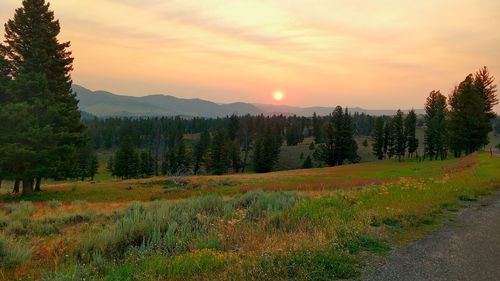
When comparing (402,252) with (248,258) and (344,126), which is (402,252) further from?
(344,126)

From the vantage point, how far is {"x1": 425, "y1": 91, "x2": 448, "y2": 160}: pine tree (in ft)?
274

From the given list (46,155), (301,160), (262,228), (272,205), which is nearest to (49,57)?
(46,155)

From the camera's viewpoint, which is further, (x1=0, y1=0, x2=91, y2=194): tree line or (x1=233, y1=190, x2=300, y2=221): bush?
(x1=0, y1=0, x2=91, y2=194): tree line

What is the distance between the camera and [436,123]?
85.2 meters

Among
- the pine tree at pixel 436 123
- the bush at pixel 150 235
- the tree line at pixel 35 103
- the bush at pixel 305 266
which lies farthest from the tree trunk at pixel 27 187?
the pine tree at pixel 436 123

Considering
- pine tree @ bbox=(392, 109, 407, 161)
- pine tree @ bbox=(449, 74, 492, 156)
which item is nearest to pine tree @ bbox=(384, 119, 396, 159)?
pine tree @ bbox=(392, 109, 407, 161)

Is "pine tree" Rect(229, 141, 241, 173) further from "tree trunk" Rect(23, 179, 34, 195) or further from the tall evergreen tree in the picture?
"tree trunk" Rect(23, 179, 34, 195)

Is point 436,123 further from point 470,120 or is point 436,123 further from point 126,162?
point 126,162

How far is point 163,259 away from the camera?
7441 millimetres

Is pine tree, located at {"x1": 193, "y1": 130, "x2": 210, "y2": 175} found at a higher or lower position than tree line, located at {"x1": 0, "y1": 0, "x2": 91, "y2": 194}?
lower

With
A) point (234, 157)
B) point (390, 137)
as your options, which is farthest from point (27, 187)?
point (390, 137)

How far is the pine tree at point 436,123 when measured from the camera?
83463 millimetres

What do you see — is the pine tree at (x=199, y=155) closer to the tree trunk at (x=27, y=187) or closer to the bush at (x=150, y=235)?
the tree trunk at (x=27, y=187)

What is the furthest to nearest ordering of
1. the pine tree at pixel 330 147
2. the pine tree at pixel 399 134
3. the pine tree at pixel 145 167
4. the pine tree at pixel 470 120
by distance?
the pine tree at pixel 145 167 → the pine tree at pixel 399 134 → the pine tree at pixel 330 147 → the pine tree at pixel 470 120
